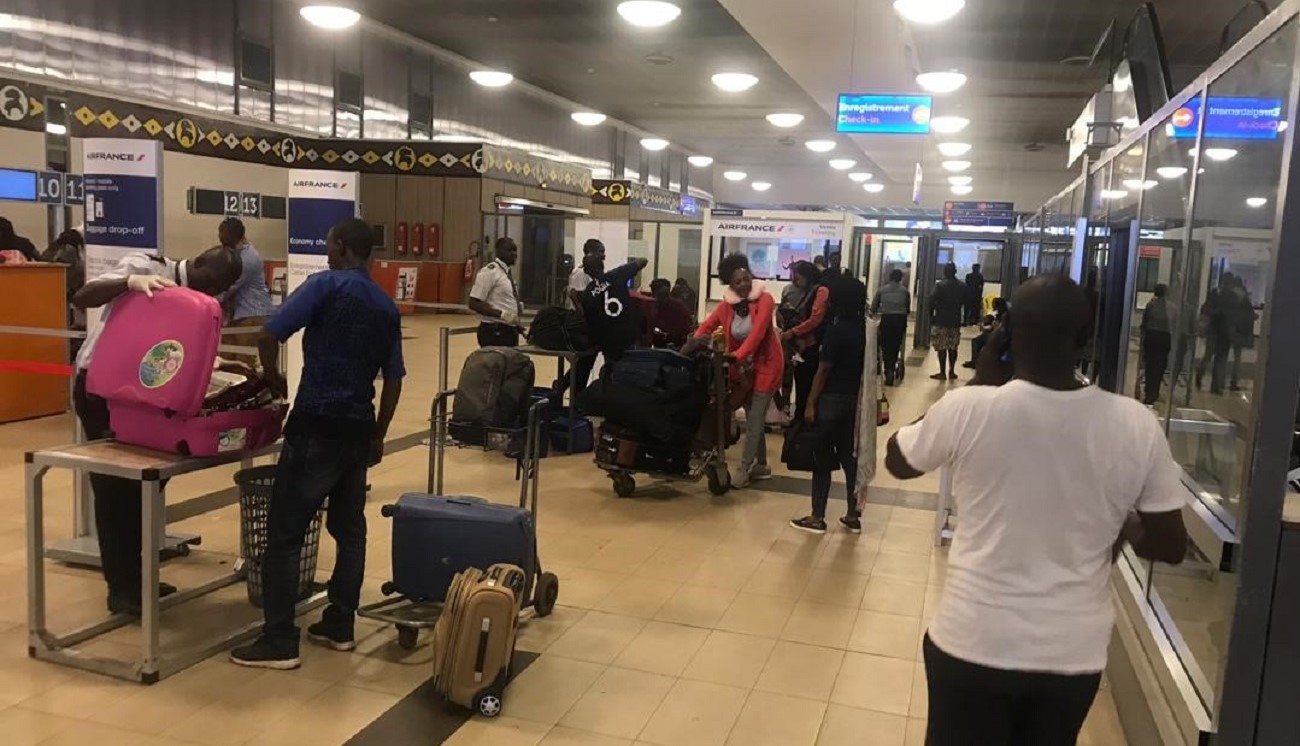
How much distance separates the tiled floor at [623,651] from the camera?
135 inches

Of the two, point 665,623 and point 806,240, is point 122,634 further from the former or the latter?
point 806,240

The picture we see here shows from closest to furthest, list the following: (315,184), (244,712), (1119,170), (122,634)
→ (244,712), (122,634), (1119,170), (315,184)

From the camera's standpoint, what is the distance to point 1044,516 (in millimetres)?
1855

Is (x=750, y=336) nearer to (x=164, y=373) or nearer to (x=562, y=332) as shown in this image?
(x=562, y=332)

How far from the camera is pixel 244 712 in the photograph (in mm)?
3445

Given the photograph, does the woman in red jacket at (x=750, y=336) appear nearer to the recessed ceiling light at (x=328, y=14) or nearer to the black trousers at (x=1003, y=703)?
the black trousers at (x=1003, y=703)

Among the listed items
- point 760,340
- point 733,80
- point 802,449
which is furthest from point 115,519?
point 733,80

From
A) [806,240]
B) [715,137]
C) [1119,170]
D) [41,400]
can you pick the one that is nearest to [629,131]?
[715,137]

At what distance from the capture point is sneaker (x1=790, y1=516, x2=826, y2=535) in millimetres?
6074

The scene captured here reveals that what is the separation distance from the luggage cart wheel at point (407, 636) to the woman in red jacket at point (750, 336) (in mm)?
3289

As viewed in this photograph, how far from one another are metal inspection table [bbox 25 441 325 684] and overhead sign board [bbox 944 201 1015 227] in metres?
29.9

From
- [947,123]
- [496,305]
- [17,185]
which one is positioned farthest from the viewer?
[947,123]

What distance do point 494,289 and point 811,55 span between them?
23.1ft

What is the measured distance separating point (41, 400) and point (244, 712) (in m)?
6.07
